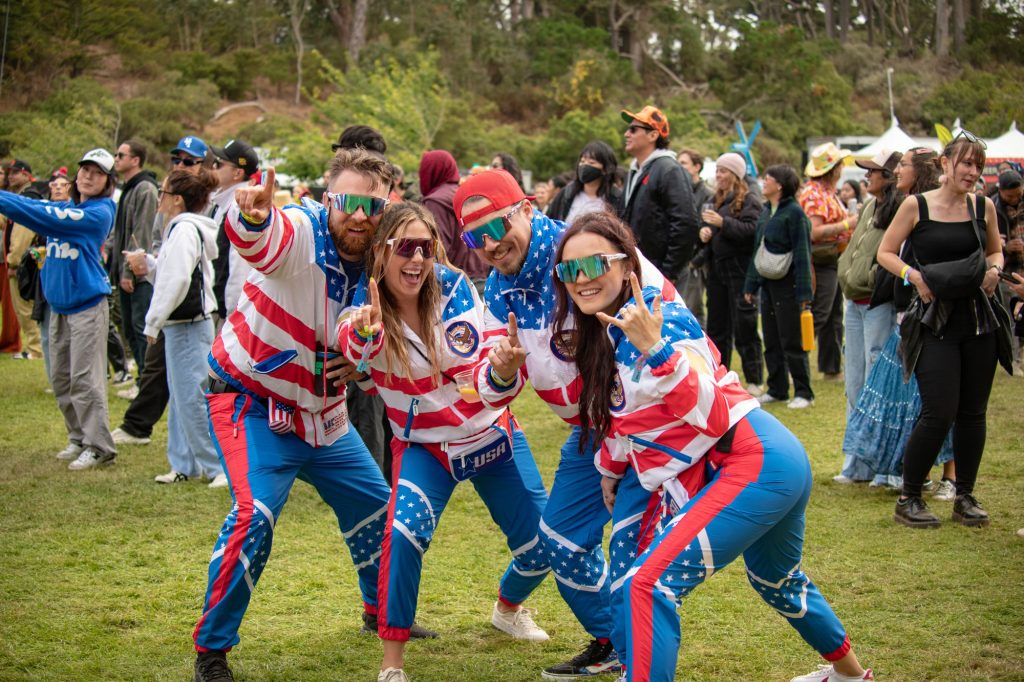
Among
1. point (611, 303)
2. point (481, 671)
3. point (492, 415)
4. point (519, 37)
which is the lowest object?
point (481, 671)

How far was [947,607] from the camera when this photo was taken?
176 inches

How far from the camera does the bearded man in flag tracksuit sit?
12.1 feet

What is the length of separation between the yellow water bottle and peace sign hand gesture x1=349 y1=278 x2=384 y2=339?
5.72m

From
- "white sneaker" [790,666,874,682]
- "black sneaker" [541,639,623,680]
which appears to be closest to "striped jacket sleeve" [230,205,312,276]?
"black sneaker" [541,639,623,680]

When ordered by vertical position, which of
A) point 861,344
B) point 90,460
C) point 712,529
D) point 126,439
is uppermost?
point 712,529

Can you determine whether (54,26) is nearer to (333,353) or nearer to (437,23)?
(437,23)

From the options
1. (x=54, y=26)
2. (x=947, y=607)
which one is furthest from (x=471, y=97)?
(x=947, y=607)

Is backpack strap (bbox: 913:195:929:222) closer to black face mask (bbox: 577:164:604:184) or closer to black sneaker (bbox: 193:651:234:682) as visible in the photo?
black face mask (bbox: 577:164:604:184)

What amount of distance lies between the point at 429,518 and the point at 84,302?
4.23 m

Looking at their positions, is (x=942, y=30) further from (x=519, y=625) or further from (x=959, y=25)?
(x=519, y=625)

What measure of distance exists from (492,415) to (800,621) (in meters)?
1.34

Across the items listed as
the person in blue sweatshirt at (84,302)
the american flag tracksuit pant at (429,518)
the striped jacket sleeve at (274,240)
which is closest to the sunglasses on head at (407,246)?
the striped jacket sleeve at (274,240)

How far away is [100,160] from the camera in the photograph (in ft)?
22.6

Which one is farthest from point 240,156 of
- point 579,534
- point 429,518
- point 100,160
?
point 579,534
